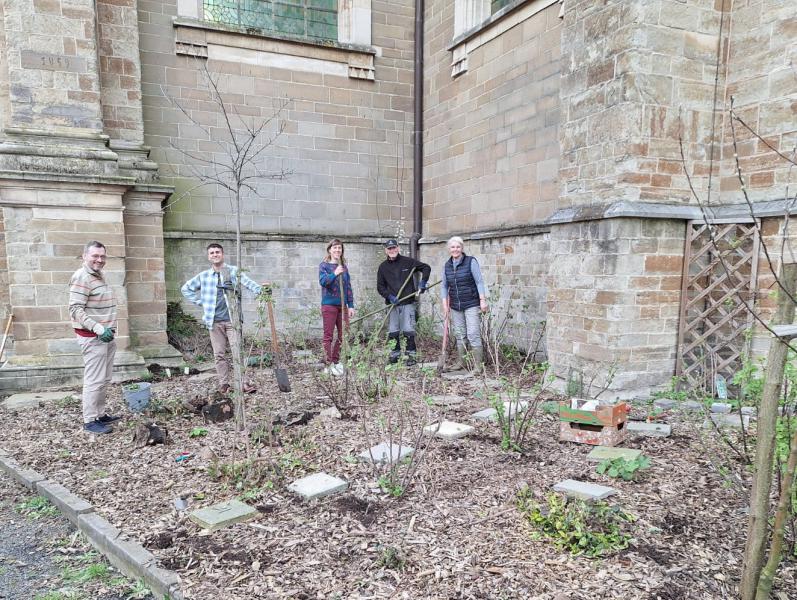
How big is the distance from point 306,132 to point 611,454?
7651 millimetres

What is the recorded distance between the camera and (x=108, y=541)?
9.70 ft

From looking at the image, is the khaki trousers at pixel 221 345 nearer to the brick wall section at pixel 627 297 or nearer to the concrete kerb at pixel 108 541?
the concrete kerb at pixel 108 541

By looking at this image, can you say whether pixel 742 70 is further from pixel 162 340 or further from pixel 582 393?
pixel 162 340

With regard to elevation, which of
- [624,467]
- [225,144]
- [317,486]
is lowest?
[317,486]

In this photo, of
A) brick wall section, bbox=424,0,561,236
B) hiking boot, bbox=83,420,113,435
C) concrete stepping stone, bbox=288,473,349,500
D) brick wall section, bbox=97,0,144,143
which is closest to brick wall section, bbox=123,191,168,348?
brick wall section, bbox=97,0,144,143

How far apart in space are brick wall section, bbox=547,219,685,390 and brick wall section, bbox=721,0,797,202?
80cm

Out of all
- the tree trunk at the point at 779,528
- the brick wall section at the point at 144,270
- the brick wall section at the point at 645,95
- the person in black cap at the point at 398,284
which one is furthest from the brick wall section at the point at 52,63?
the tree trunk at the point at 779,528

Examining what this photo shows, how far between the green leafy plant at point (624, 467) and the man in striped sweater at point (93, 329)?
167 inches

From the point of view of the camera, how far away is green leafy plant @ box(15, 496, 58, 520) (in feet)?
11.5

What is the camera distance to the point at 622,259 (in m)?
5.18

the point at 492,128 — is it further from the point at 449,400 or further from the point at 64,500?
the point at 64,500

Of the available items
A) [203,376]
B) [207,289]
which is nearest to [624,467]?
[207,289]

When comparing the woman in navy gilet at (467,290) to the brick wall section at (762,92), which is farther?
the woman in navy gilet at (467,290)

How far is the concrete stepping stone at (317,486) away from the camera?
132 inches
